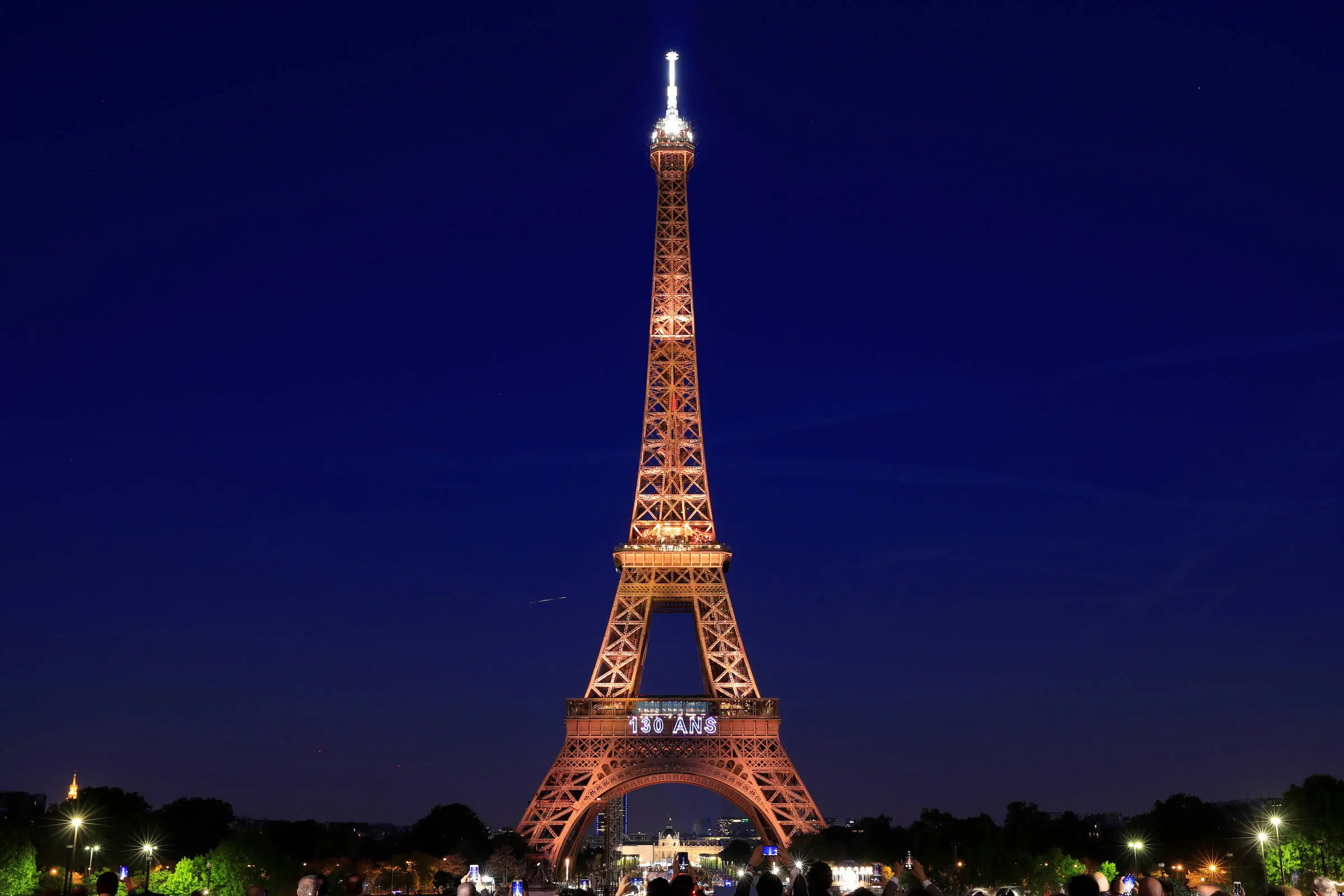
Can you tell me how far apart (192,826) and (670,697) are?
36.2 m

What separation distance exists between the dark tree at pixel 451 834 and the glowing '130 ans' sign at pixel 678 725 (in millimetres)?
25088

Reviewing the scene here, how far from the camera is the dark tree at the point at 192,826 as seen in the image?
285 feet

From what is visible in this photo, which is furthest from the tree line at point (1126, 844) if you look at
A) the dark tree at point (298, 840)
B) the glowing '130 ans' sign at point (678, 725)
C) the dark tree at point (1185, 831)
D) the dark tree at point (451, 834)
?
the dark tree at point (298, 840)

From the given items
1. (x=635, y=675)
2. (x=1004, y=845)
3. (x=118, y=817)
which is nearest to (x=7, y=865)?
(x=118, y=817)

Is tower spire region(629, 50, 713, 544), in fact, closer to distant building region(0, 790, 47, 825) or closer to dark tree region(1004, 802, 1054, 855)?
dark tree region(1004, 802, 1054, 855)

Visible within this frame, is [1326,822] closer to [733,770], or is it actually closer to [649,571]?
[733,770]

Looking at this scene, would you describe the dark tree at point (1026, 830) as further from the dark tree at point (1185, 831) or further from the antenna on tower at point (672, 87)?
the antenna on tower at point (672, 87)

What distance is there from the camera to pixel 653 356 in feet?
299

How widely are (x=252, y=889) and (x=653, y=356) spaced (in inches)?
3011

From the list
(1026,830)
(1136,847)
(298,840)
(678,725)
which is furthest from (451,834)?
(1136,847)

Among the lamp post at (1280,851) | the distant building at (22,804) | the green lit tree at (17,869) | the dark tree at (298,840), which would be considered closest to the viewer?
the lamp post at (1280,851)

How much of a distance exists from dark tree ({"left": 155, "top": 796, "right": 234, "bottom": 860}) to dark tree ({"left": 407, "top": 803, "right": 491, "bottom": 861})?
15352 mm

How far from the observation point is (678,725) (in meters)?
82.6

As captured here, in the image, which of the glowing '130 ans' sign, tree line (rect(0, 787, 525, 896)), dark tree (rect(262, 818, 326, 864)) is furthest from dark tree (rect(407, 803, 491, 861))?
the glowing '130 ans' sign
